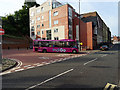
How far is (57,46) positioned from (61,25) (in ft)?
47.7

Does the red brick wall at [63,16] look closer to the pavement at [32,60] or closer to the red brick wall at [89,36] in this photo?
the red brick wall at [89,36]

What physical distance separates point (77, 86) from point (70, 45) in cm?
1480

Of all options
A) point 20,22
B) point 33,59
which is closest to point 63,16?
point 33,59

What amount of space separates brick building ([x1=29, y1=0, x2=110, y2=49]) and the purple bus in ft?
27.5

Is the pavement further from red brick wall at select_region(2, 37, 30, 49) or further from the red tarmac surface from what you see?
red brick wall at select_region(2, 37, 30, 49)

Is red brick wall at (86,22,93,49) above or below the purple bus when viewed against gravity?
above

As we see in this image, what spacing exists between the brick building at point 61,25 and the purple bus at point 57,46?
839 cm

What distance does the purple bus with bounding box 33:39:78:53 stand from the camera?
18.8m

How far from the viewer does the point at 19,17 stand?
46.5 meters

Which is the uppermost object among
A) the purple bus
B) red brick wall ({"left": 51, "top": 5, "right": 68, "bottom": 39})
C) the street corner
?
red brick wall ({"left": 51, "top": 5, "right": 68, "bottom": 39})

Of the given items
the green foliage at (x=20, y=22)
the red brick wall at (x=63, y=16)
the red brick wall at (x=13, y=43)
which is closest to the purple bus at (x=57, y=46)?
the red brick wall at (x=63, y=16)

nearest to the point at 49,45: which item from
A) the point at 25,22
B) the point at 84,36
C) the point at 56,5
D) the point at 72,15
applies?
the point at 84,36

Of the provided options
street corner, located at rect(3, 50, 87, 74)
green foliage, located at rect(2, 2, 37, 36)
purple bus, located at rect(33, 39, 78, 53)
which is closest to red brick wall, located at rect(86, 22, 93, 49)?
purple bus, located at rect(33, 39, 78, 53)

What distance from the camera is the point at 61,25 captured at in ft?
104
